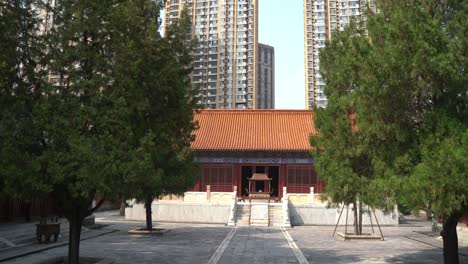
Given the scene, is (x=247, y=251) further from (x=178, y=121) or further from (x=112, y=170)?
(x=112, y=170)

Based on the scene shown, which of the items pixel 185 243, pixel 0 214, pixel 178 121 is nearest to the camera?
pixel 178 121

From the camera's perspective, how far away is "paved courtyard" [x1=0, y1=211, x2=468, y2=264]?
520 inches

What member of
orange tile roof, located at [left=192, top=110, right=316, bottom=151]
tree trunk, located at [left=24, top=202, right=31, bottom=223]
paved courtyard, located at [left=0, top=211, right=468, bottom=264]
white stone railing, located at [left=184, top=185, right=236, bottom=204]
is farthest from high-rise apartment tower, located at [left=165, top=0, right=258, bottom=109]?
paved courtyard, located at [left=0, top=211, right=468, bottom=264]

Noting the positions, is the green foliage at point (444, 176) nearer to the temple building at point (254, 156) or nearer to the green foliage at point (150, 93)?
the green foliage at point (150, 93)

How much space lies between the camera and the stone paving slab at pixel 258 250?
42.6 feet

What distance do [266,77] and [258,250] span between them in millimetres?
103076

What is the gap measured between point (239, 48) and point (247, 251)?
83.6 m

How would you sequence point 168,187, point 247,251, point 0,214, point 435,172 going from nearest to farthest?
point 435,172 < point 247,251 < point 168,187 < point 0,214

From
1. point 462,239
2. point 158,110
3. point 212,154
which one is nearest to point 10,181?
point 158,110

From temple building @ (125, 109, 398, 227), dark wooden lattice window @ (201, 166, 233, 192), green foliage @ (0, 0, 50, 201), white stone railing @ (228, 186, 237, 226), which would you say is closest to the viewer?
green foliage @ (0, 0, 50, 201)

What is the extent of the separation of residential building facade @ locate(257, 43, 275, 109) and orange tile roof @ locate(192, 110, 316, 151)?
69.9 meters

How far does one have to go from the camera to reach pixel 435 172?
845cm

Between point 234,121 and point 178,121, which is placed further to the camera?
point 234,121

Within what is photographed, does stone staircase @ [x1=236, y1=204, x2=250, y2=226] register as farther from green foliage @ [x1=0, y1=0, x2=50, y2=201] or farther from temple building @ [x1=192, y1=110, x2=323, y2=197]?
green foliage @ [x1=0, y1=0, x2=50, y2=201]
